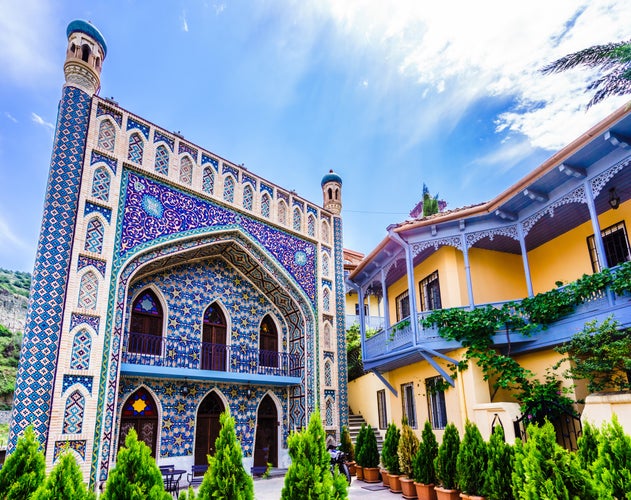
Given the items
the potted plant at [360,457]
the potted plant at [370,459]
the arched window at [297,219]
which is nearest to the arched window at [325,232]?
the arched window at [297,219]

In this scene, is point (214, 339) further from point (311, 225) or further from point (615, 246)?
point (615, 246)

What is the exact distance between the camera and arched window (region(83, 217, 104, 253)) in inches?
405

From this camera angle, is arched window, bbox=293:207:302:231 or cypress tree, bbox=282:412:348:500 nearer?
cypress tree, bbox=282:412:348:500

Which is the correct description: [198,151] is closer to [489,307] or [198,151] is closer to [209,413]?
[209,413]

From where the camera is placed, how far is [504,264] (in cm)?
1359

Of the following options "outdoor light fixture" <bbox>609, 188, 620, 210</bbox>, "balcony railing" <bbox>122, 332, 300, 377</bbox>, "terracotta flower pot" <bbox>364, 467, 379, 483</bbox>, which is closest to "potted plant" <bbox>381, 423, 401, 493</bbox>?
"terracotta flower pot" <bbox>364, 467, 379, 483</bbox>

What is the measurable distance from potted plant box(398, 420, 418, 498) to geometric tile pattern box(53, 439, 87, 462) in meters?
6.14

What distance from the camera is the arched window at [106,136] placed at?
11.2 meters

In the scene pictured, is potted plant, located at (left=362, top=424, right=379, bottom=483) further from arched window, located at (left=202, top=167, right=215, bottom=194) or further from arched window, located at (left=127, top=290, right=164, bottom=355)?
arched window, located at (left=202, top=167, right=215, bottom=194)

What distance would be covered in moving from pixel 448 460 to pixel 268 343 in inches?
288

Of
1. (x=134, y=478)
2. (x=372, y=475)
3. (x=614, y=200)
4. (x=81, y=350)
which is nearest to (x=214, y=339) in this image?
(x=81, y=350)

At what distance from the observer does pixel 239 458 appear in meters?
5.03

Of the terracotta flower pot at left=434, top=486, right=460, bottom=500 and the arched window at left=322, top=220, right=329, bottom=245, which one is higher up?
the arched window at left=322, top=220, right=329, bottom=245

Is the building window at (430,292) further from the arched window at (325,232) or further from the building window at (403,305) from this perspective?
the arched window at (325,232)
